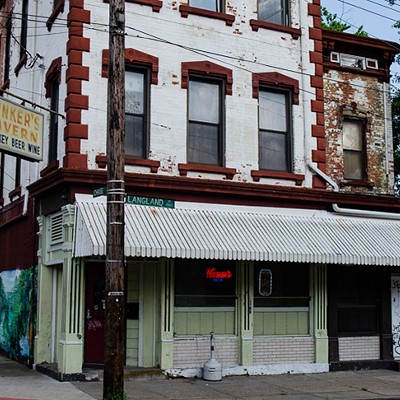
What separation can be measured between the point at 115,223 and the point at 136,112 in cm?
510

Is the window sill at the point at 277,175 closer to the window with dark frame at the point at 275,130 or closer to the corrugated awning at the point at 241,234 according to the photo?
the window with dark frame at the point at 275,130

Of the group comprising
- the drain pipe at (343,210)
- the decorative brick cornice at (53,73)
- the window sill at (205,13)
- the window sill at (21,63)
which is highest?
the window sill at (205,13)

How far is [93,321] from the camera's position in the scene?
1469cm

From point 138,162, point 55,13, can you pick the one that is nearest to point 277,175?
point 138,162

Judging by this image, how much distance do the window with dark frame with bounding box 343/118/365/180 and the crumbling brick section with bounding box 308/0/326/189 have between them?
52.1 inches

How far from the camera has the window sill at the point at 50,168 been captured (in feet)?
48.8

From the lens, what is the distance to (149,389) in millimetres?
12992

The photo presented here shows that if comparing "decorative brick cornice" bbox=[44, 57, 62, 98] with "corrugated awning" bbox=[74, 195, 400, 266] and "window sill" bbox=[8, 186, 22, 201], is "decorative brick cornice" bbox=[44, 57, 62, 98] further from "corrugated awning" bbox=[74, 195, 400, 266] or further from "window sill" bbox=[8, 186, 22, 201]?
"window sill" bbox=[8, 186, 22, 201]

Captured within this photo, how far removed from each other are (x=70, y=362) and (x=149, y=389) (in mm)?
1711

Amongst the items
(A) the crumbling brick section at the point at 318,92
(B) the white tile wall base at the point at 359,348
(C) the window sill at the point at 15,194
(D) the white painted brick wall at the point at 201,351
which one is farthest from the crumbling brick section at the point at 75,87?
(B) the white tile wall base at the point at 359,348

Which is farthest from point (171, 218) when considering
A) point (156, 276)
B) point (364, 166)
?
point (364, 166)

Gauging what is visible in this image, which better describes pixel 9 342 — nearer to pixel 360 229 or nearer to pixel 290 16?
pixel 360 229

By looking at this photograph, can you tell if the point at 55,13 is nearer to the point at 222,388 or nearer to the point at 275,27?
the point at 275,27

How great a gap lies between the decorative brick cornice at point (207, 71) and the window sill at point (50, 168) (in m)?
3.33
